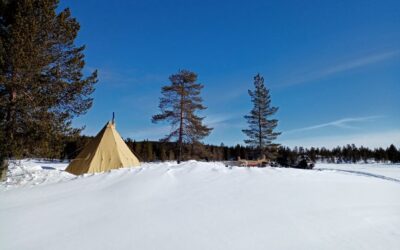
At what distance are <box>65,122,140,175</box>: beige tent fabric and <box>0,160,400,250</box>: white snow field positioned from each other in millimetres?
7714

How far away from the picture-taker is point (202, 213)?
15.8 feet

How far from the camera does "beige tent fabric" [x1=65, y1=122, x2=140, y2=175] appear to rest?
14884 millimetres

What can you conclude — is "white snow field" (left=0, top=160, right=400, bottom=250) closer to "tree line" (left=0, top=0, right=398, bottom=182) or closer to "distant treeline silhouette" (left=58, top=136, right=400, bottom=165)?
"tree line" (left=0, top=0, right=398, bottom=182)

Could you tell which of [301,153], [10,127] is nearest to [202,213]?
[10,127]

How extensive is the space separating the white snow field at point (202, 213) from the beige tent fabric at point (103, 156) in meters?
7.71

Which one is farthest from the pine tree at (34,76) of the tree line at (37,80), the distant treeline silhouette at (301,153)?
the distant treeline silhouette at (301,153)

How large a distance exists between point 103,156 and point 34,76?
5.86m

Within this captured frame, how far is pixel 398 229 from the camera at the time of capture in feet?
14.3

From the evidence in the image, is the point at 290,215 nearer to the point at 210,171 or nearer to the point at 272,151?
the point at 210,171

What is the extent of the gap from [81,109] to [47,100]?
1522 millimetres

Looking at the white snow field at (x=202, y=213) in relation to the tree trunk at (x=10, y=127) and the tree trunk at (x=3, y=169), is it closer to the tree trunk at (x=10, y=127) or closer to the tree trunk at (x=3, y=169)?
the tree trunk at (x=10, y=127)

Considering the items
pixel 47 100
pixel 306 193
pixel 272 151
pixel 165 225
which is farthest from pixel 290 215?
pixel 272 151

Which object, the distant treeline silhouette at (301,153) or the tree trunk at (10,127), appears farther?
the distant treeline silhouette at (301,153)

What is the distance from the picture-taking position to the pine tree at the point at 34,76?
9.42 metres
